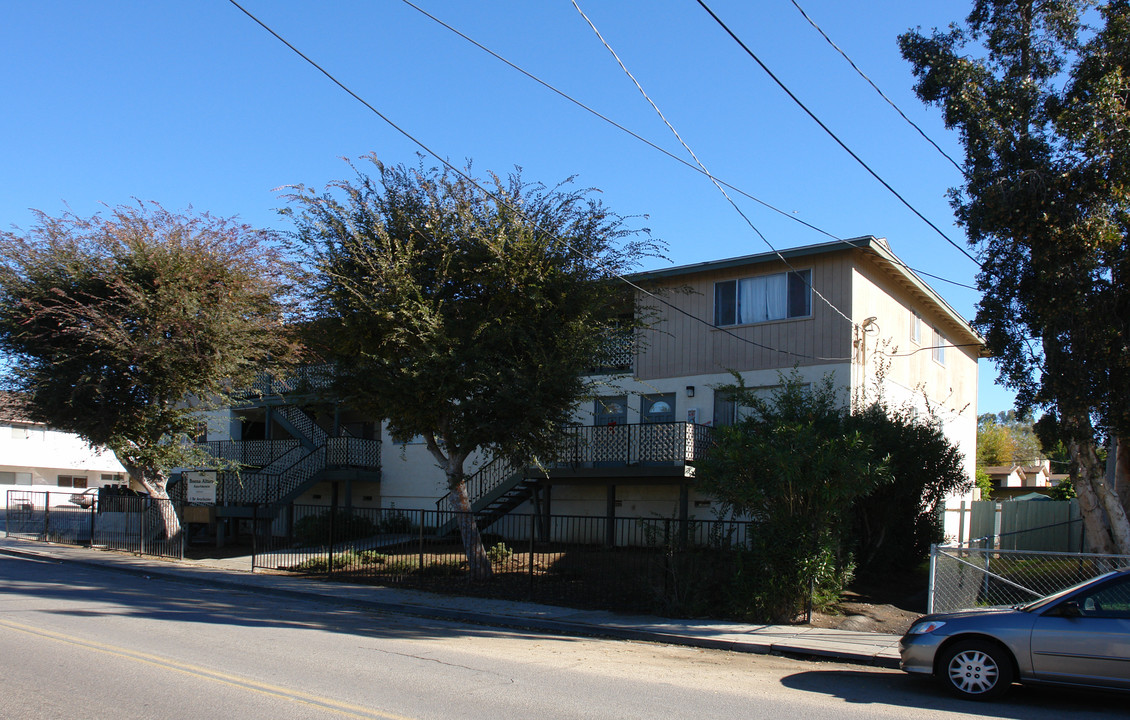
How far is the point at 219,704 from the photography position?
270 inches

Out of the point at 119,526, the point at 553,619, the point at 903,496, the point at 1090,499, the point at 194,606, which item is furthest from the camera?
the point at 119,526

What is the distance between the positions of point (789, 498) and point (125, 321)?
1646cm

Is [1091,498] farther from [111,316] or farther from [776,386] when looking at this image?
[111,316]

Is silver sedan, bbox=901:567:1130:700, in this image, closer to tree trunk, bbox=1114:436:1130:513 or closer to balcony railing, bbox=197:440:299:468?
tree trunk, bbox=1114:436:1130:513

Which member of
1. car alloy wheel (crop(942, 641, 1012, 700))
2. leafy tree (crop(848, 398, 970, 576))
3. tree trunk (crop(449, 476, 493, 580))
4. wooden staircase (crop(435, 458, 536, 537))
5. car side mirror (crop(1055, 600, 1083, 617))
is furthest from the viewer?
wooden staircase (crop(435, 458, 536, 537))

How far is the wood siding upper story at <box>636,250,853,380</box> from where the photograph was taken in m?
20.2

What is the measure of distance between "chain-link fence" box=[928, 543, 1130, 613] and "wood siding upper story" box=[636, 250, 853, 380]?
7.45m

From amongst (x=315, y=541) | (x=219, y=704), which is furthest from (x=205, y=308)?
(x=219, y=704)

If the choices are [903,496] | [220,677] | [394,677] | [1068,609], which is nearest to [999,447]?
[903,496]

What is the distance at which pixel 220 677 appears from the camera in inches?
312

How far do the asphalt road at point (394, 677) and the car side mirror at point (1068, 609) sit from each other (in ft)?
2.75

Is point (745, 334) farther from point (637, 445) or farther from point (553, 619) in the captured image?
point (553, 619)

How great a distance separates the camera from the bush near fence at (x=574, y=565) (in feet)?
44.8

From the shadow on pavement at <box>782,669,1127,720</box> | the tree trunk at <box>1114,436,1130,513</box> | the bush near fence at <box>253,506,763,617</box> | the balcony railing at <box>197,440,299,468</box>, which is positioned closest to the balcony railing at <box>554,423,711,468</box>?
the bush near fence at <box>253,506,763,617</box>
